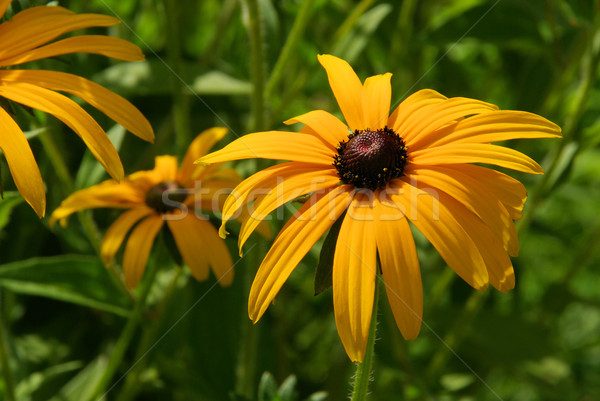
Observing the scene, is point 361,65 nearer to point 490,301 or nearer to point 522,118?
point 490,301

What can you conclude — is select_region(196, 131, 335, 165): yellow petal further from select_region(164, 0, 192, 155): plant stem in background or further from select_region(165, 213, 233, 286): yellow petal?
select_region(164, 0, 192, 155): plant stem in background

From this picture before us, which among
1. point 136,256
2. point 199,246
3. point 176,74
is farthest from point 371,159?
point 176,74

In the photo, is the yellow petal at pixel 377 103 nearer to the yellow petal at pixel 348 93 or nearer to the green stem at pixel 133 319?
the yellow petal at pixel 348 93

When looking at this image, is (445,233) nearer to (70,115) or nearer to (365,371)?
(365,371)

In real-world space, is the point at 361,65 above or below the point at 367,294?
above

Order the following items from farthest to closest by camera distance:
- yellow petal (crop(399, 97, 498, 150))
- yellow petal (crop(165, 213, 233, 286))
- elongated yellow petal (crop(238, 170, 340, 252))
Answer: yellow petal (crop(165, 213, 233, 286)), yellow petal (crop(399, 97, 498, 150)), elongated yellow petal (crop(238, 170, 340, 252))

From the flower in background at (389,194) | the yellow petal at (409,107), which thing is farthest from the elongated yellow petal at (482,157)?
the yellow petal at (409,107)

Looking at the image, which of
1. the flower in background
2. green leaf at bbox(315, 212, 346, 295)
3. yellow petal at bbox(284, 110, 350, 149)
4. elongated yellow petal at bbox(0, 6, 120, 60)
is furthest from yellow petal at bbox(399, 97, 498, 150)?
elongated yellow petal at bbox(0, 6, 120, 60)

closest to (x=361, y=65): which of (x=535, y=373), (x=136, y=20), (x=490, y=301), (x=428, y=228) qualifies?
(x=136, y=20)
